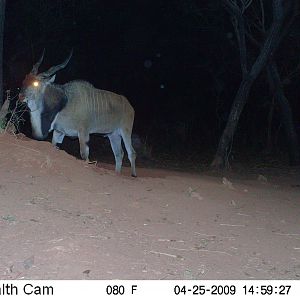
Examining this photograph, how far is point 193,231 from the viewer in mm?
6418

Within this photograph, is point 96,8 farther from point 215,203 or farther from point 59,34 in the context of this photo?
point 215,203

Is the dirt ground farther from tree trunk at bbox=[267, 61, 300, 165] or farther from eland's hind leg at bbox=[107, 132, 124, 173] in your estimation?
tree trunk at bbox=[267, 61, 300, 165]

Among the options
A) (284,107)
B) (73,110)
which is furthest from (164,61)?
(73,110)

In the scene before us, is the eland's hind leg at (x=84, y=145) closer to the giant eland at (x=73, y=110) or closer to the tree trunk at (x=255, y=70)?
the giant eland at (x=73, y=110)

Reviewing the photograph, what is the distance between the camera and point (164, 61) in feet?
77.0

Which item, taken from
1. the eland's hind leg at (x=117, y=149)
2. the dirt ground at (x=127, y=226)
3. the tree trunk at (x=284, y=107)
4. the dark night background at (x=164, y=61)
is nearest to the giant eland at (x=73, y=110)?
the eland's hind leg at (x=117, y=149)

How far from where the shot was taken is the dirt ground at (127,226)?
4.95m

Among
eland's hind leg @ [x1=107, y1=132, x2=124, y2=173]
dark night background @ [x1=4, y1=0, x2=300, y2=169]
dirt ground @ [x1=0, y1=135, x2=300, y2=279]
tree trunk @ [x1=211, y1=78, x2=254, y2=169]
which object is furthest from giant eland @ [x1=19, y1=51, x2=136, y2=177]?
dark night background @ [x1=4, y1=0, x2=300, y2=169]

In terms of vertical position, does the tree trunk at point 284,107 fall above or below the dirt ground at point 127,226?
below

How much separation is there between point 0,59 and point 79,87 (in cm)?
153

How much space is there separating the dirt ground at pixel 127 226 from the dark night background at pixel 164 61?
9194mm

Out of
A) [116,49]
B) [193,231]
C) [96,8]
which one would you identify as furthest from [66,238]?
[116,49]

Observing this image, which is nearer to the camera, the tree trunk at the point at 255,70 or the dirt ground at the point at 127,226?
the dirt ground at the point at 127,226

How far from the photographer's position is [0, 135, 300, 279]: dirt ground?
495cm
